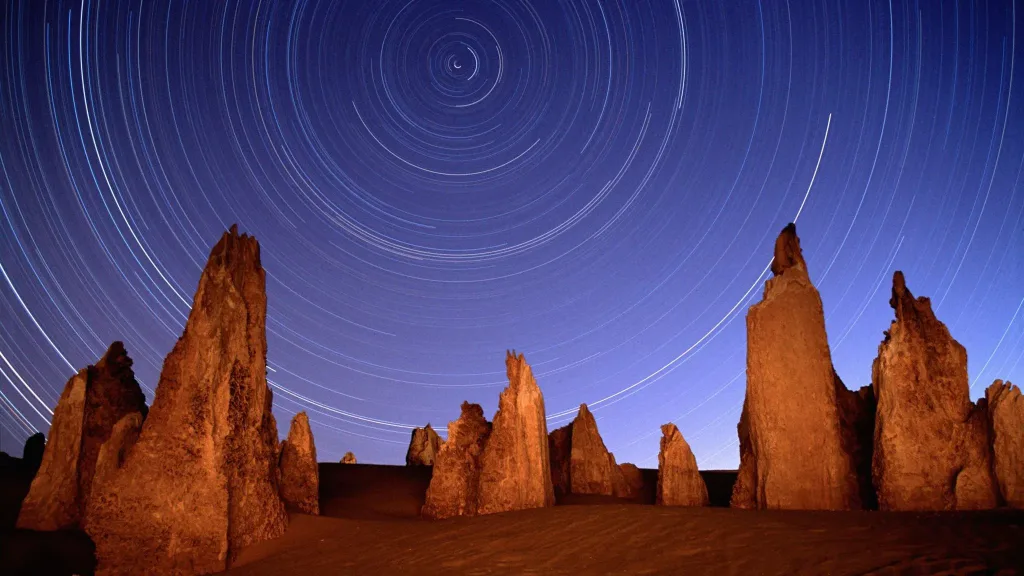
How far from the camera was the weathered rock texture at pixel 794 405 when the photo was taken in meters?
16.2

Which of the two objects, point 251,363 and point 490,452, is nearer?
point 251,363

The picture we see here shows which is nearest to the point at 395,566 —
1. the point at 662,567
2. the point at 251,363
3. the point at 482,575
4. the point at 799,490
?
the point at 482,575

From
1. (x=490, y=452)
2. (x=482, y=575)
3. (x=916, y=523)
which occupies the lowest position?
(x=482, y=575)

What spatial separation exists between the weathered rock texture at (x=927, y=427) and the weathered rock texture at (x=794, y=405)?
A: 1105 millimetres

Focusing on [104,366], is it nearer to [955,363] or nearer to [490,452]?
[490,452]

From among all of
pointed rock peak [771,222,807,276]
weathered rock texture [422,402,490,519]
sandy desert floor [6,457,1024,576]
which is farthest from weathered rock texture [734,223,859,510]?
weathered rock texture [422,402,490,519]

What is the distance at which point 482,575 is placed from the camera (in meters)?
12.7

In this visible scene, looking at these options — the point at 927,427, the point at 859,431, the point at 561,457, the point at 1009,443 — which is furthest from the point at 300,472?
the point at 1009,443

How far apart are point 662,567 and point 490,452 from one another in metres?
10.4

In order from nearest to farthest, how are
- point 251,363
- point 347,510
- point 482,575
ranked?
point 482,575, point 251,363, point 347,510

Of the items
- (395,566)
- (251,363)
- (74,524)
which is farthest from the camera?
(74,524)

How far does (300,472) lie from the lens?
22.6 metres

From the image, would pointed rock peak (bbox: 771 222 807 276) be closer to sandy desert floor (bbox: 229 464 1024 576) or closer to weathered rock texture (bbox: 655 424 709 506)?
sandy desert floor (bbox: 229 464 1024 576)

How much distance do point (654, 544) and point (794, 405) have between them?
597 cm
